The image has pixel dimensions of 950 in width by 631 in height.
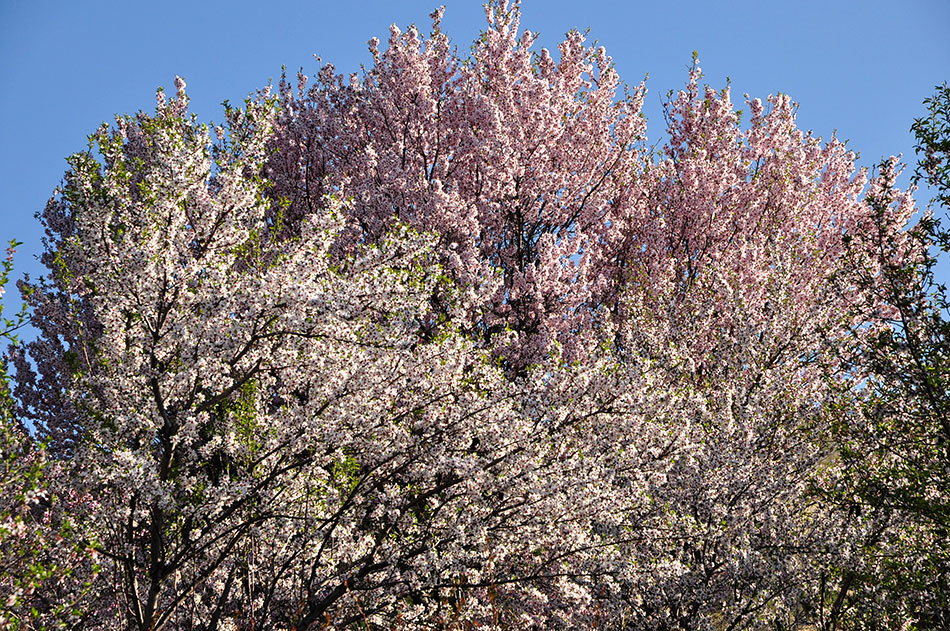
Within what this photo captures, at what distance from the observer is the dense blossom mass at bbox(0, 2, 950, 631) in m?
6.97

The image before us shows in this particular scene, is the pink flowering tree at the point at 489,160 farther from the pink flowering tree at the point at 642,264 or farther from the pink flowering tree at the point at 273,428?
the pink flowering tree at the point at 273,428

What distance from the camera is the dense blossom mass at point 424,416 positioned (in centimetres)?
697

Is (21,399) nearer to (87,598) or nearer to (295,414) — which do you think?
(87,598)

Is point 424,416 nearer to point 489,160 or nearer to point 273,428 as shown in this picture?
point 273,428

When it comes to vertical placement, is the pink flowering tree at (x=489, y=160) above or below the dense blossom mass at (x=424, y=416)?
above

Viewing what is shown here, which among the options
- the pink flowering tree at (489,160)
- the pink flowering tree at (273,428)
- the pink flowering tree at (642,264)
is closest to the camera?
the pink flowering tree at (273,428)

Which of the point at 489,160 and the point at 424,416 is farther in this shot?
the point at 489,160

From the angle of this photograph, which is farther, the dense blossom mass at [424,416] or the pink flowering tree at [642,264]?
the pink flowering tree at [642,264]

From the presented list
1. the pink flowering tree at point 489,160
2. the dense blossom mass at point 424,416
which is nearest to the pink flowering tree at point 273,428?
the dense blossom mass at point 424,416

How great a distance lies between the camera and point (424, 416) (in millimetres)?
8383

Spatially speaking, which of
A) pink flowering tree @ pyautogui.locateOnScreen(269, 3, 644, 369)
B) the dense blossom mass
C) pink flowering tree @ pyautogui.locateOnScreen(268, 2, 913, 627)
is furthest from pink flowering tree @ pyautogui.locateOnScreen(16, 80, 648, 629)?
pink flowering tree @ pyautogui.locateOnScreen(269, 3, 644, 369)

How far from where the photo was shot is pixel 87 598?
8.09 metres

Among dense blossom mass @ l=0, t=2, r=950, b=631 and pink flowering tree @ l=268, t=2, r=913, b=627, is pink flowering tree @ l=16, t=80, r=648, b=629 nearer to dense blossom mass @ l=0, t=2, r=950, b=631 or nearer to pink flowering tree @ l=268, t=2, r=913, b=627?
dense blossom mass @ l=0, t=2, r=950, b=631

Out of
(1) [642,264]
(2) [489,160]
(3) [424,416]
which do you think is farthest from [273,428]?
A: (1) [642,264]
